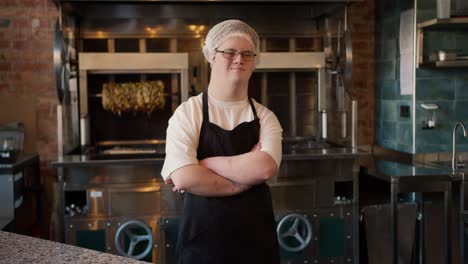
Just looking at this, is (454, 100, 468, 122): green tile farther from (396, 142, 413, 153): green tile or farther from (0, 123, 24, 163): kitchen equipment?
(0, 123, 24, 163): kitchen equipment

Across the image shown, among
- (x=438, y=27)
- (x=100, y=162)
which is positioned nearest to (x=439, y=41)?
(x=438, y=27)

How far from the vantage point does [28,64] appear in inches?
169

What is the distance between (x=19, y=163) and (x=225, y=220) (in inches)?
90.7

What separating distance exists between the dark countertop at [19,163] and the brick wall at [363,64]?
257cm

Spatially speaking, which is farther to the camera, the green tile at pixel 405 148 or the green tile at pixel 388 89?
the green tile at pixel 388 89

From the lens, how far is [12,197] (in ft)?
12.0

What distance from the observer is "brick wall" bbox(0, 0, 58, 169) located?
14.0 feet

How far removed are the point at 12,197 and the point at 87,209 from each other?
20.2 inches

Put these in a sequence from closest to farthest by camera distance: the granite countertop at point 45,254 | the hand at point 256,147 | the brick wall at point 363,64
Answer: the granite countertop at point 45,254
the hand at point 256,147
the brick wall at point 363,64

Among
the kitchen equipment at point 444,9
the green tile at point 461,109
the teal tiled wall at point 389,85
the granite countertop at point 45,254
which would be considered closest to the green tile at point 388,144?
the teal tiled wall at point 389,85

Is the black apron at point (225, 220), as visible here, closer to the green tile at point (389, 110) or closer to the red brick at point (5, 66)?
the green tile at point (389, 110)

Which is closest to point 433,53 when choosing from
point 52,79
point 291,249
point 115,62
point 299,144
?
point 299,144

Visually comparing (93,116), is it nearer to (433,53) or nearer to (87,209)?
(87,209)

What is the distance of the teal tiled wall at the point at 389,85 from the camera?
13.7 ft
